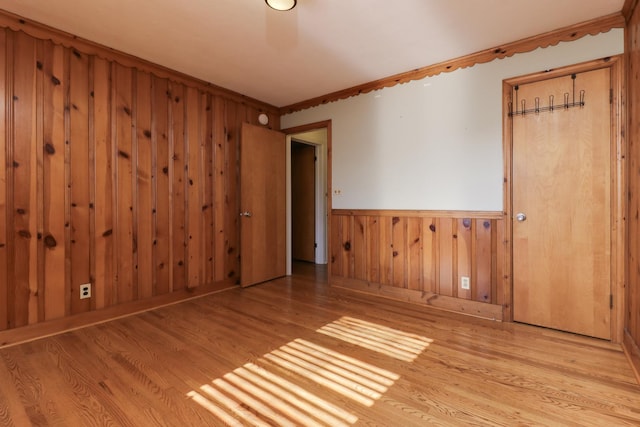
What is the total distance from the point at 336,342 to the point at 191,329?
3.98ft

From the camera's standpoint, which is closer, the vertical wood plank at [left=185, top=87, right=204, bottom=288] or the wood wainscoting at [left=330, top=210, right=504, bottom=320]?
the wood wainscoting at [left=330, top=210, right=504, bottom=320]

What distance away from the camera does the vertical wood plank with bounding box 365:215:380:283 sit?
3.41 m

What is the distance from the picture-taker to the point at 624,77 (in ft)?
7.06

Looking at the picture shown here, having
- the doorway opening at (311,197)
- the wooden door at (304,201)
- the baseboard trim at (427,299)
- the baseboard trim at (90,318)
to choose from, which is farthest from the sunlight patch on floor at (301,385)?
the wooden door at (304,201)

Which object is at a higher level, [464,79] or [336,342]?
[464,79]

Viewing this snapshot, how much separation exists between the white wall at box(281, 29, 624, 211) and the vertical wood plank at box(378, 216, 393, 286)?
0.62 ft

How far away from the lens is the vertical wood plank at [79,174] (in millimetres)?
2488

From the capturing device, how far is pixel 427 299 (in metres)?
3.03

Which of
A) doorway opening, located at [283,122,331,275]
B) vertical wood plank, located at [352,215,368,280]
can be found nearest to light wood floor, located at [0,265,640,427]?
vertical wood plank, located at [352,215,368,280]

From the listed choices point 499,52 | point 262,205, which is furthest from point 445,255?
point 262,205

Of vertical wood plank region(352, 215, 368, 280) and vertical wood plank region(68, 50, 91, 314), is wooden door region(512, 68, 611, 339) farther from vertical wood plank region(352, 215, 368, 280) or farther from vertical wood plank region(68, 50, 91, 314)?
vertical wood plank region(68, 50, 91, 314)

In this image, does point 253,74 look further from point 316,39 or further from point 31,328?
point 31,328

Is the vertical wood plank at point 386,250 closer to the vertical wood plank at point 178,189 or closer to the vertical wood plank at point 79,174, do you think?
the vertical wood plank at point 178,189

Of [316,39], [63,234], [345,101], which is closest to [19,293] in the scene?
[63,234]
